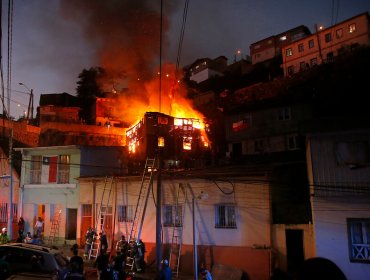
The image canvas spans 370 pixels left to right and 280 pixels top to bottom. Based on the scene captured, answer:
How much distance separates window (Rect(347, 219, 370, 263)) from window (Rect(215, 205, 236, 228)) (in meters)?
5.67

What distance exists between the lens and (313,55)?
51.1m

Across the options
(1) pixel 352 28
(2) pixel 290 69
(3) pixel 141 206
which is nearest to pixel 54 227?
(3) pixel 141 206

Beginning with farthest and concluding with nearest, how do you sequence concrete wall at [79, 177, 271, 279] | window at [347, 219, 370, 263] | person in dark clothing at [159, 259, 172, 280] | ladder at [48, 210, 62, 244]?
ladder at [48, 210, 62, 244], concrete wall at [79, 177, 271, 279], window at [347, 219, 370, 263], person in dark clothing at [159, 259, 172, 280]

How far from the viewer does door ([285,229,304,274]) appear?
16312 millimetres

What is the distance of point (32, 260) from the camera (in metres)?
12.4

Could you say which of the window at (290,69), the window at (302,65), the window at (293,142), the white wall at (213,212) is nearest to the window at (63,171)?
the white wall at (213,212)

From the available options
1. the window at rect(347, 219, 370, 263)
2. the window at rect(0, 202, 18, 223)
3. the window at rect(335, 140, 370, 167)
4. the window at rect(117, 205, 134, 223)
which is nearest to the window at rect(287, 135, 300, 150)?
the window at rect(117, 205, 134, 223)

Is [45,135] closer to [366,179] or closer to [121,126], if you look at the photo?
[121,126]

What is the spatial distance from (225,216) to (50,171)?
1449 cm

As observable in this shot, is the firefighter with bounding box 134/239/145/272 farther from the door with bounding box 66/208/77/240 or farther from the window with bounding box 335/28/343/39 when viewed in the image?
the window with bounding box 335/28/343/39

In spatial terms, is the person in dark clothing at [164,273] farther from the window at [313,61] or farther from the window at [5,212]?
the window at [313,61]

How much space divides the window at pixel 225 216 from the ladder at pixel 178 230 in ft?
6.84

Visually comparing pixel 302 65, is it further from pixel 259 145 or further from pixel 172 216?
pixel 172 216

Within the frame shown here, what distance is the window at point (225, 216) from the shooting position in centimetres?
1783
